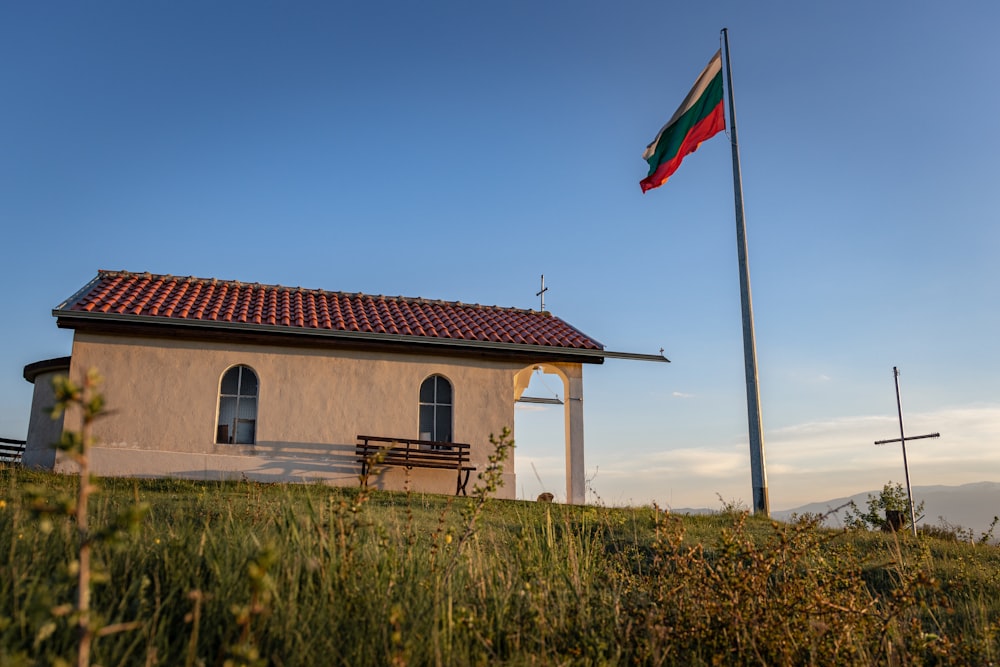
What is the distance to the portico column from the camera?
57.5ft

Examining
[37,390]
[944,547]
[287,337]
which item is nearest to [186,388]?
[287,337]

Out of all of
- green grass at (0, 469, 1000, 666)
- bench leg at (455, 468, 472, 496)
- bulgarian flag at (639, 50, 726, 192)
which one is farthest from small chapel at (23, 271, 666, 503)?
green grass at (0, 469, 1000, 666)

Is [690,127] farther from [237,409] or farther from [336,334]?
[237,409]

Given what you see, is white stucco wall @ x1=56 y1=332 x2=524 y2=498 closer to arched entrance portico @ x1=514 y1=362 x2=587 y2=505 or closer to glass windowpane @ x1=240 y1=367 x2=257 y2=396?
glass windowpane @ x1=240 y1=367 x2=257 y2=396

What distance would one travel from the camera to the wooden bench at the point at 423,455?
16.0 metres

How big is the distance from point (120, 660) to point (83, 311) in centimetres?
1284

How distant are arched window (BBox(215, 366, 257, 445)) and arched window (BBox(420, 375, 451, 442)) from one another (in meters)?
3.34

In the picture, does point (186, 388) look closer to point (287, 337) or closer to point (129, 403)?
point (129, 403)

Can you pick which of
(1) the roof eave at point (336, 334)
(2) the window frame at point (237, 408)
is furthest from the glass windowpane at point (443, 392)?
(2) the window frame at point (237, 408)

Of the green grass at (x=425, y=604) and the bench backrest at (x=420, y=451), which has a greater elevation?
the bench backrest at (x=420, y=451)

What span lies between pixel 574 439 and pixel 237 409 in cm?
689

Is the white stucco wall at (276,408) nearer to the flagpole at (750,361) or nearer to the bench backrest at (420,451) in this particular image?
the bench backrest at (420,451)

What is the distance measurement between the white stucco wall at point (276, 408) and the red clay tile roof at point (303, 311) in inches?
23.4

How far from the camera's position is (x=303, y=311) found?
17766mm
